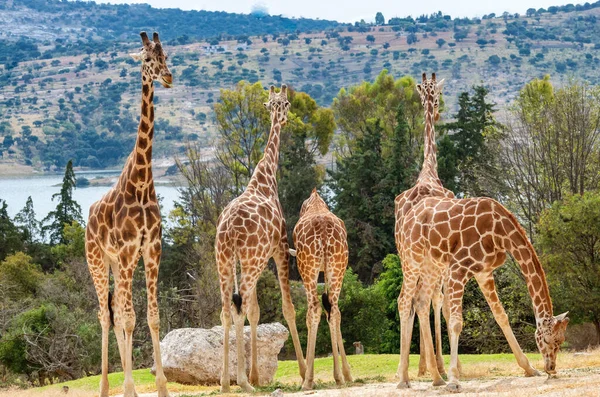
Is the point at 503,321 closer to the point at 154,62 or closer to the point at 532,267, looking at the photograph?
the point at 532,267

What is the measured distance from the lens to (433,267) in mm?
15180

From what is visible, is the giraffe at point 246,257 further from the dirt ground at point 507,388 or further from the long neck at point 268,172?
the dirt ground at point 507,388

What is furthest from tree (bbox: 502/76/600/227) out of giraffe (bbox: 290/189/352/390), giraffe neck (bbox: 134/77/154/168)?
giraffe neck (bbox: 134/77/154/168)

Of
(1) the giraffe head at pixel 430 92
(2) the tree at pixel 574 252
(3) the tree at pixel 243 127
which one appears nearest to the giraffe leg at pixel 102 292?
(1) the giraffe head at pixel 430 92

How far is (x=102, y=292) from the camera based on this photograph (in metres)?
14.9

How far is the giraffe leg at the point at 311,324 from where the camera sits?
1517 centimetres

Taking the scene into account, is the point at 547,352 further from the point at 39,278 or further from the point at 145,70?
Result: the point at 39,278

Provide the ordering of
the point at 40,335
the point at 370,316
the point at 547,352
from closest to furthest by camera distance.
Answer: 1. the point at 547,352
2. the point at 40,335
3. the point at 370,316

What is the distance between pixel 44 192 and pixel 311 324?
8723cm

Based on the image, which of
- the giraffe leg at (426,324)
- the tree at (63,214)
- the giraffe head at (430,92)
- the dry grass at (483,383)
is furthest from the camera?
the tree at (63,214)

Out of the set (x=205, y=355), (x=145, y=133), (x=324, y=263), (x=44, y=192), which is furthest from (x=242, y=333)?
(x=44, y=192)

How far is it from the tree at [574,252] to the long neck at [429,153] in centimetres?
1128

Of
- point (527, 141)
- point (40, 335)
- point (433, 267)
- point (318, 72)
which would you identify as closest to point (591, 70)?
point (318, 72)

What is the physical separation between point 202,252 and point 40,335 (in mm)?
9773
